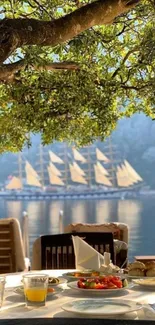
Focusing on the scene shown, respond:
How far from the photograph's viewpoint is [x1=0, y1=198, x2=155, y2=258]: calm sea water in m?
16.3

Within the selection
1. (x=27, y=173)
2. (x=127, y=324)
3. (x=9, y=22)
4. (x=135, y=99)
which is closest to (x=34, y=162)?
(x=27, y=173)

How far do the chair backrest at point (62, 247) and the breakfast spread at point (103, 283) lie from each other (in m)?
0.87

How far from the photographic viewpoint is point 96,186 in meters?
24.5

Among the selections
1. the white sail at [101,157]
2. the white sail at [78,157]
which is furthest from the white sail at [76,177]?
the white sail at [101,157]

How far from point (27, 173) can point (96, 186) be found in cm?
328

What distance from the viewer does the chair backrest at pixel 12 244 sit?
402cm

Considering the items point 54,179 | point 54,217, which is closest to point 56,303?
point 54,217

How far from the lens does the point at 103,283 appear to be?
195cm

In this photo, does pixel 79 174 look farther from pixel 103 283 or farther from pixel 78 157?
pixel 103 283

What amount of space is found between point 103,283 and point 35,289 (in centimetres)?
32

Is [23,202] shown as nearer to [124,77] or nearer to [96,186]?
[96,186]

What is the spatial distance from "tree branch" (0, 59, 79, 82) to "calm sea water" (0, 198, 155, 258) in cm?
915

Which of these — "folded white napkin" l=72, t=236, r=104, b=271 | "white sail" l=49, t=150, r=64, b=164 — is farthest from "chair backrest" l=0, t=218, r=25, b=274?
"white sail" l=49, t=150, r=64, b=164

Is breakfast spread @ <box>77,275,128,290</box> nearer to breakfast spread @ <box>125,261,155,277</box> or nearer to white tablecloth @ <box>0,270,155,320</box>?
white tablecloth @ <box>0,270,155,320</box>
